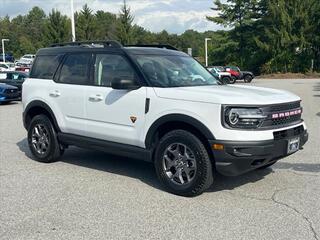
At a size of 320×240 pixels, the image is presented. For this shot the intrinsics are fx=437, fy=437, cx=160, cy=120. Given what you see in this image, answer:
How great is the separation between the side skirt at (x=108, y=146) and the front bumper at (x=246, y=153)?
44.9 inches

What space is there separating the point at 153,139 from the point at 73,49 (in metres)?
2.24

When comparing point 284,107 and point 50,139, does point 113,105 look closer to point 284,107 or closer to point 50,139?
Answer: point 50,139

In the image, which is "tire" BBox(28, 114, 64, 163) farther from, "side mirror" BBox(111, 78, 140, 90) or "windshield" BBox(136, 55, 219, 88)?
"windshield" BBox(136, 55, 219, 88)

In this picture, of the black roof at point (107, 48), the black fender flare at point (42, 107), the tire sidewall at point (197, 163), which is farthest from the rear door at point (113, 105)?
the black fender flare at point (42, 107)

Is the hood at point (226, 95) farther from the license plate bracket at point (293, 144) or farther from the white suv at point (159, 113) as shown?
the license plate bracket at point (293, 144)

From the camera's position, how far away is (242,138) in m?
5.00

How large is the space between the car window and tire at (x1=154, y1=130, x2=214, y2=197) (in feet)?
3.69

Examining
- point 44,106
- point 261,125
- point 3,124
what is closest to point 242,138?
point 261,125

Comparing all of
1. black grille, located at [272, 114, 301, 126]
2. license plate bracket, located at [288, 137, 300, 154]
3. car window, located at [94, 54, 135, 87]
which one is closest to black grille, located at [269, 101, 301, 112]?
black grille, located at [272, 114, 301, 126]

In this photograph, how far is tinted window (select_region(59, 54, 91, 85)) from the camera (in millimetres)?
6676

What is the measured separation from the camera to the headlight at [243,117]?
5.02 metres

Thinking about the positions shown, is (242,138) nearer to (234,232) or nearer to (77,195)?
(234,232)

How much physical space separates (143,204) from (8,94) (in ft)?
49.1

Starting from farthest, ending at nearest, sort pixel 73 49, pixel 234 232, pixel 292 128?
pixel 73 49
pixel 292 128
pixel 234 232
